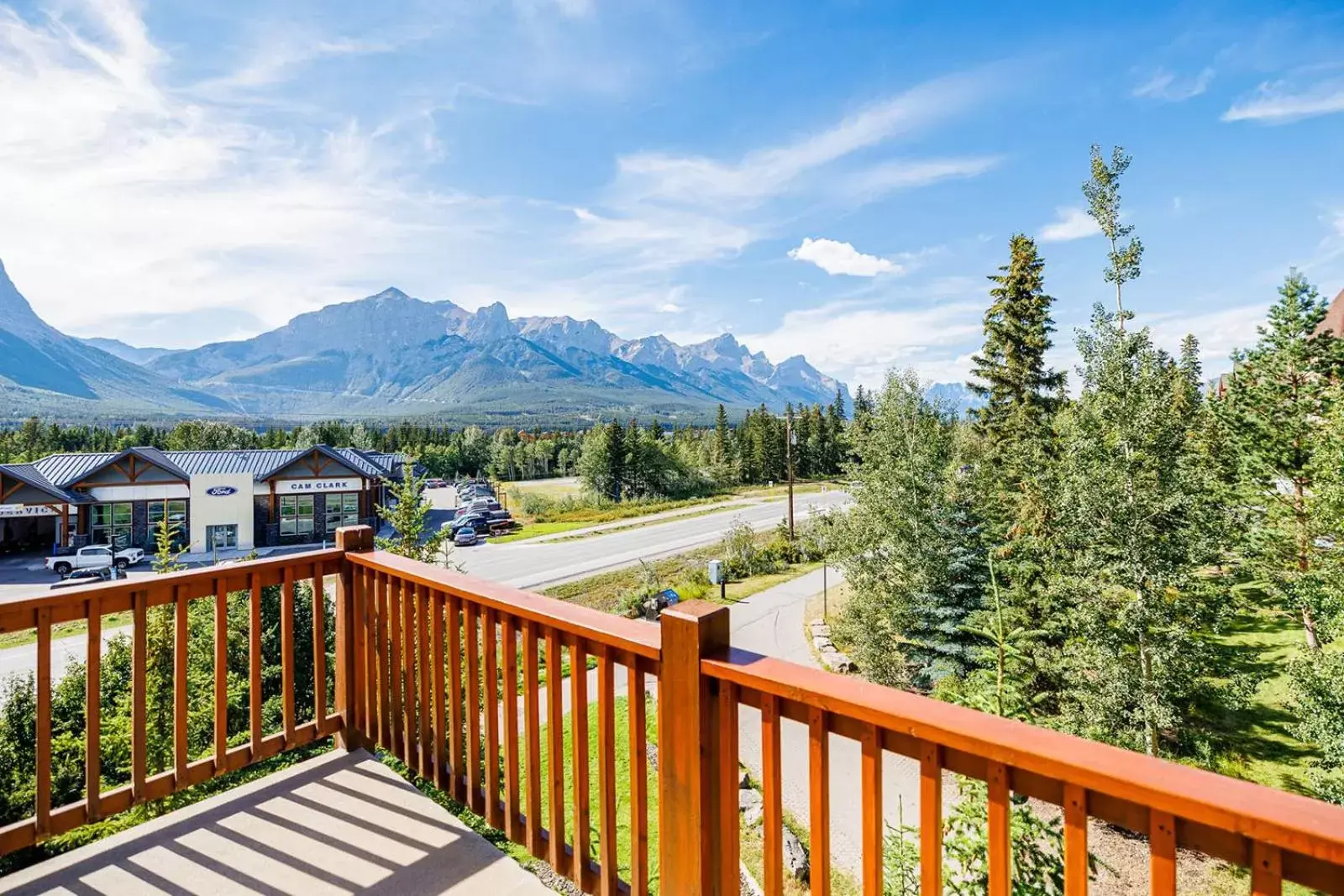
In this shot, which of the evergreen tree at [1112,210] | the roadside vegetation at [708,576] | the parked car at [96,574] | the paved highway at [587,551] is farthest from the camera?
the paved highway at [587,551]

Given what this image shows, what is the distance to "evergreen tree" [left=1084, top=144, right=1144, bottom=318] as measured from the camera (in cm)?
967

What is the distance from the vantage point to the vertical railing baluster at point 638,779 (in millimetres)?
1554

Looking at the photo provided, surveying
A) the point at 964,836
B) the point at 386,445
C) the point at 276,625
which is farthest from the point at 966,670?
the point at 386,445

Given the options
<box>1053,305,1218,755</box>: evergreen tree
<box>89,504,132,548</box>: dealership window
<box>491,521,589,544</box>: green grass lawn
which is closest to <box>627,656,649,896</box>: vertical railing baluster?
<box>1053,305,1218,755</box>: evergreen tree

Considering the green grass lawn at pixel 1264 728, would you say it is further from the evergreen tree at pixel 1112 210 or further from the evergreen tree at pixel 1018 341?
the evergreen tree at pixel 1018 341

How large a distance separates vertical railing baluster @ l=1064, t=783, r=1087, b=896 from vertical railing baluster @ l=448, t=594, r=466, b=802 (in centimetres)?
181

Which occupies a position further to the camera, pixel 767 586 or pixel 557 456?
pixel 557 456

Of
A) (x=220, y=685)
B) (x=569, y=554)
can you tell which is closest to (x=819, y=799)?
(x=220, y=685)

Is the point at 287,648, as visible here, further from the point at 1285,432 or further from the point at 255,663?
the point at 1285,432

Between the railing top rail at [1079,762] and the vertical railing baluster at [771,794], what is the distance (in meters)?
0.05

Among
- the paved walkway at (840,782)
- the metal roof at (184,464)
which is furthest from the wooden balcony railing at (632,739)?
the metal roof at (184,464)

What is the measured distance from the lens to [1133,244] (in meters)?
9.73

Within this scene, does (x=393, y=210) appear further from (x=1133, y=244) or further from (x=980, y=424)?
(x=980, y=424)

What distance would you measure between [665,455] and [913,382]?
109 ft
